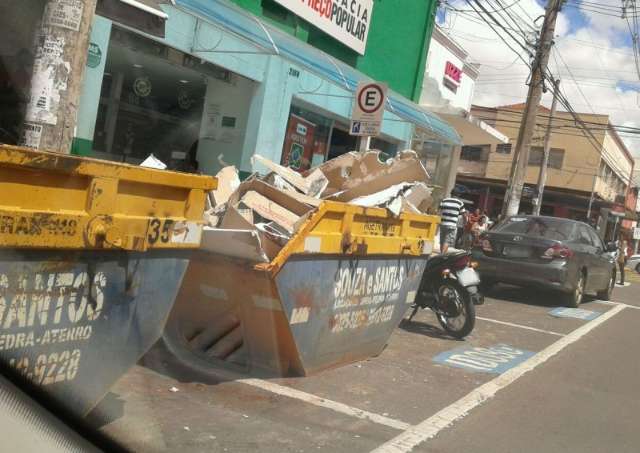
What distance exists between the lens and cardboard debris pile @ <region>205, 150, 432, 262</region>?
16.9 feet

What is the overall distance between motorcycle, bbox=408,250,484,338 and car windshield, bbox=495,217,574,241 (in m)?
4.24

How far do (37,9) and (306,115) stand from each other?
7076 millimetres

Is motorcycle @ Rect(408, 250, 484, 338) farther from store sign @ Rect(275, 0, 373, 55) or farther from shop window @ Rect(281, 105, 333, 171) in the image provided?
store sign @ Rect(275, 0, 373, 55)

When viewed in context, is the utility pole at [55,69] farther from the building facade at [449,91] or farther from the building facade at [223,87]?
the building facade at [449,91]

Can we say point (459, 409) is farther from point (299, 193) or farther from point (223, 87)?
point (223, 87)

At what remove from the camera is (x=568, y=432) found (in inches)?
195

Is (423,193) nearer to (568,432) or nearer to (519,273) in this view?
(568,432)

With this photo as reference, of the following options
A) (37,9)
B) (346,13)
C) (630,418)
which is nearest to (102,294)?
(630,418)

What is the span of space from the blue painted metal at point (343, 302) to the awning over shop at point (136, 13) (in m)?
3.89

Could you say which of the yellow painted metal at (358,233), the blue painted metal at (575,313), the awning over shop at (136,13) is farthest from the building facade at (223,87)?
the blue painted metal at (575,313)

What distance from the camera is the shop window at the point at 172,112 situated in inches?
431

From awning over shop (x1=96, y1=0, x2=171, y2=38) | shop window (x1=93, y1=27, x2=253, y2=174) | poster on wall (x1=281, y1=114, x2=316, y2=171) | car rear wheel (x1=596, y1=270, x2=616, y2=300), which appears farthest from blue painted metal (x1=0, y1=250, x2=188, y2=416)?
car rear wheel (x1=596, y1=270, x2=616, y2=300)

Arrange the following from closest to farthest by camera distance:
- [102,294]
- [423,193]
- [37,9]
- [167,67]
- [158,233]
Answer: [102,294]
[158,233]
[423,193]
[37,9]
[167,67]

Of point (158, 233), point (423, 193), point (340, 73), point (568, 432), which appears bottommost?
point (568, 432)
